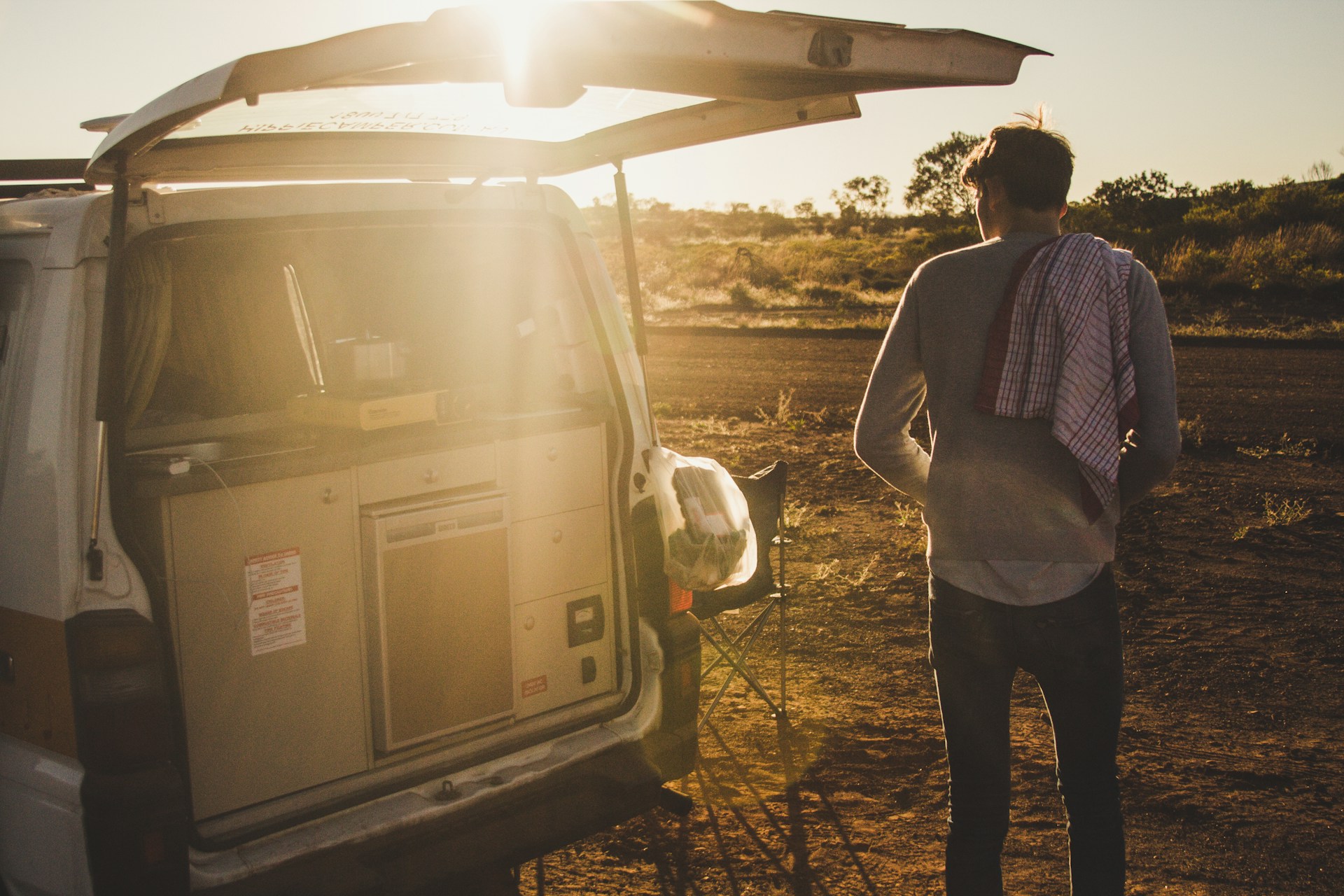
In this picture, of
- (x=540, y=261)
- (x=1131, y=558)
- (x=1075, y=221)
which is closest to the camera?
(x=540, y=261)

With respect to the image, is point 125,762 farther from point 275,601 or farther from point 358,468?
point 358,468

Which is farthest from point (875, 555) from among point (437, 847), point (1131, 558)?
point (437, 847)

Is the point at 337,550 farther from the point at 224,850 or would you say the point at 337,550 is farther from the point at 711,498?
the point at 711,498

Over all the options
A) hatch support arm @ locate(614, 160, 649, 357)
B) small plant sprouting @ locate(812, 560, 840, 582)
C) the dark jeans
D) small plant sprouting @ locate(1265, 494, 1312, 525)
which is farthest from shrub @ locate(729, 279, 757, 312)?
the dark jeans

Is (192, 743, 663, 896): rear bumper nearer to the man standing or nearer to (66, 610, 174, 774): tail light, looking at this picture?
(66, 610, 174, 774): tail light

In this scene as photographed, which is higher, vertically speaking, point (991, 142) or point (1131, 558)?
point (991, 142)

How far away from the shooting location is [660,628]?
290 cm

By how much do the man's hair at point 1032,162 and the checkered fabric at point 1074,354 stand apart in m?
0.11

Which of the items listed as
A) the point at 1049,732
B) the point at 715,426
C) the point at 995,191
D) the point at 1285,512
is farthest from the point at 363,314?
the point at 715,426

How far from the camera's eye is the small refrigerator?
2.49 m

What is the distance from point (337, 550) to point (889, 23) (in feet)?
5.46

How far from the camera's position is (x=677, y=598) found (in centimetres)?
292

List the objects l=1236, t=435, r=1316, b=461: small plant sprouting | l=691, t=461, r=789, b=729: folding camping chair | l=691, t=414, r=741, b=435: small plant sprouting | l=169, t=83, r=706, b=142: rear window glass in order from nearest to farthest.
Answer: l=169, t=83, r=706, b=142: rear window glass < l=691, t=461, r=789, b=729: folding camping chair < l=1236, t=435, r=1316, b=461: small plant sprouting < l=691, t=414, r=741, b=435: small plant sprouting

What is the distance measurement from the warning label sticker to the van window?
0.64 meters
